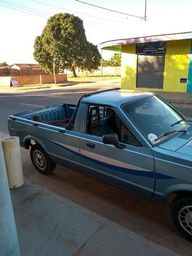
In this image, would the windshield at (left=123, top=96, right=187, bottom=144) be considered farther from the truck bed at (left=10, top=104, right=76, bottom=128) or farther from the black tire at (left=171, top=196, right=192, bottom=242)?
the truck bed at (left=10, top=104, right=76, bottom=128)

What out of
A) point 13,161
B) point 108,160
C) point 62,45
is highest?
point 62,45

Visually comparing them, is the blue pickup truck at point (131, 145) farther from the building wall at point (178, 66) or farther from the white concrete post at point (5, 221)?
the building wall at point (178, 66)

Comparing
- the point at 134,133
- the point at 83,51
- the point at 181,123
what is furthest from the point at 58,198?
the point at 83,51

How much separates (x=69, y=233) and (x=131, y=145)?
4.35ft

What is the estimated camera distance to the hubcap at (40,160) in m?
5.07

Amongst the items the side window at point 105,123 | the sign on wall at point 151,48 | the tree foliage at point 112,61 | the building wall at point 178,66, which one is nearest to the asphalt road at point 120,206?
the side window at point 105,123

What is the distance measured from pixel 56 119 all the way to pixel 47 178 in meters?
1.41

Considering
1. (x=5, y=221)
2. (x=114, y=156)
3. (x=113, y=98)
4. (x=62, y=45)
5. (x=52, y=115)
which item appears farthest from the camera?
(x=62, y=45)

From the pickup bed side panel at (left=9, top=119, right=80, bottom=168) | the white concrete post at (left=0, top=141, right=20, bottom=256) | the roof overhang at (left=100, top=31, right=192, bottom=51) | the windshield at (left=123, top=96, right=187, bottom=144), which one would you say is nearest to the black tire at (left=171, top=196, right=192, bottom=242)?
the windshield at (left=123, top=96, right=187, bottom=144)

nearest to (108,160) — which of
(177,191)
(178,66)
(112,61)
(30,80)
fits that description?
(177,191)

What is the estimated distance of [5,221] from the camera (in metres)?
2.28

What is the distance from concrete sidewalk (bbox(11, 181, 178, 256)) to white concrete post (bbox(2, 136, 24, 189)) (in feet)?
1.76

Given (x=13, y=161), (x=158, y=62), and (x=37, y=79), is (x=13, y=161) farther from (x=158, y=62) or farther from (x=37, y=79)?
(x=37, y=79)

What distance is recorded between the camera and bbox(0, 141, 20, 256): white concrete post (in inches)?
87.7
